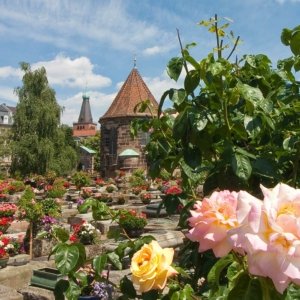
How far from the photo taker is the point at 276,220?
81cm

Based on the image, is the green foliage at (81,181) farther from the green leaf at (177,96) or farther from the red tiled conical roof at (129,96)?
the green leaf at (177,96)

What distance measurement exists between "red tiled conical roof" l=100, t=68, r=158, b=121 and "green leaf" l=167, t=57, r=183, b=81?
105ft

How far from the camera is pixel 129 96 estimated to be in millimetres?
35312

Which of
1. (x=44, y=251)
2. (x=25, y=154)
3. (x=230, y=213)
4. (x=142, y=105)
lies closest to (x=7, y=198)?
(x=44, y=251)

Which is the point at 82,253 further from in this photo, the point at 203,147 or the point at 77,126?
the point at 77,126

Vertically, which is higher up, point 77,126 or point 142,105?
point 77,126

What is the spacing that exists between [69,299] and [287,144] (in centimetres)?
107

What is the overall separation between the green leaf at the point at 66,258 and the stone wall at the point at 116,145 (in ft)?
102

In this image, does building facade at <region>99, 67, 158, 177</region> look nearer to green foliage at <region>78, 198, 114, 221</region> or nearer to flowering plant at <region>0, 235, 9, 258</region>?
flowering plant at <region>0, 235, 9, 258</region>

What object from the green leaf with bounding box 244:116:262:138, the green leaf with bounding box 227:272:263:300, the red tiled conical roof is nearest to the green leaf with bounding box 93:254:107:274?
the green leaf with bounding box 244:116:262:138

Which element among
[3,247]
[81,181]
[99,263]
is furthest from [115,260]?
[81,181]

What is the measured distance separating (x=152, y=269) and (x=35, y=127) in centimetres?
3290

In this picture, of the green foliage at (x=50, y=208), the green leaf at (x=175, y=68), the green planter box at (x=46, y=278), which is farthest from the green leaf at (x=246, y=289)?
the green foliage at (x=50, y=208)

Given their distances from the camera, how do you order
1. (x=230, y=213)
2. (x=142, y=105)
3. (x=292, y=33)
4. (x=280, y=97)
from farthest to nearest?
(x=142, y=105)
(x=280, y=97)
(x=292, y=33)
(x=230, y=213)
